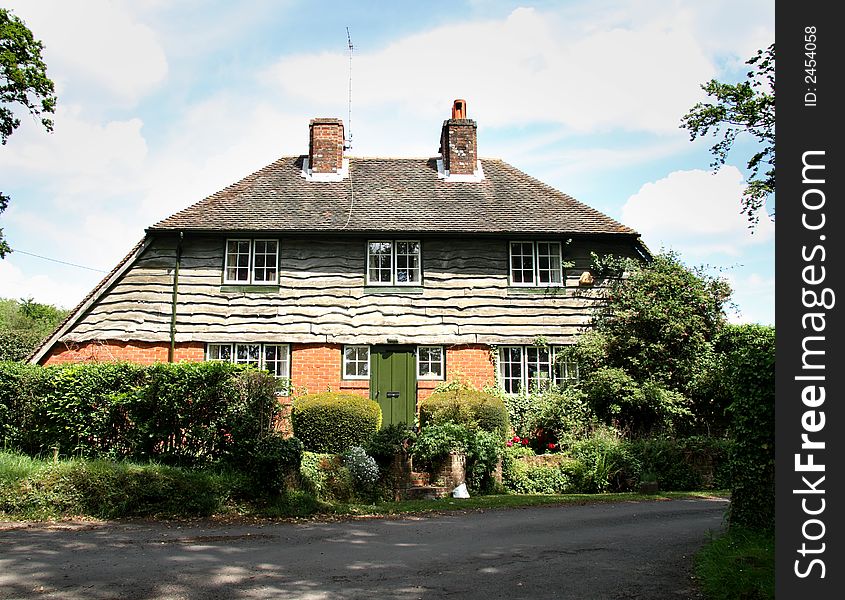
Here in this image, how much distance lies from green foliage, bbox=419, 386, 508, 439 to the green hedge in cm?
468

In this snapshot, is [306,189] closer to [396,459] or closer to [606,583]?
[396,459]

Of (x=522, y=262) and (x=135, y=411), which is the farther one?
(x=522, y=262)

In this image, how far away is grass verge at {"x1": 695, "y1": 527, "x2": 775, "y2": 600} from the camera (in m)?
5.31

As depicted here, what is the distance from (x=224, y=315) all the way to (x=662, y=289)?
11.0 meters

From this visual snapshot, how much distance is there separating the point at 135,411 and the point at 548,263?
35.7 ft

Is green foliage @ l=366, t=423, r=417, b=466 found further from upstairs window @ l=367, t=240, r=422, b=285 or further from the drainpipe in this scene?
the drainpipe

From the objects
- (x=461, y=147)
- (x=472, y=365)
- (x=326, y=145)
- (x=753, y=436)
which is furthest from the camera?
(x=461, y=147)

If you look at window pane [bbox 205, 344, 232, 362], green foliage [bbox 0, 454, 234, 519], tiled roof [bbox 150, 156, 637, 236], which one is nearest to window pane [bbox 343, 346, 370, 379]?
window pane [bbox 205, 344, 232, 362]

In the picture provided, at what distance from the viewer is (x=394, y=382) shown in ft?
57.2

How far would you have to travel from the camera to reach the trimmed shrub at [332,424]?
14.7 metres

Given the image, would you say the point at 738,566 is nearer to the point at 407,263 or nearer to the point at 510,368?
the point at 510,368

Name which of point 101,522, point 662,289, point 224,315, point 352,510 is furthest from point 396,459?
point 662,289

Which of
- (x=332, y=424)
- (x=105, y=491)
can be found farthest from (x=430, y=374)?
(x=105, y=491)

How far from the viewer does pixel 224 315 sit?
17.7 meters
